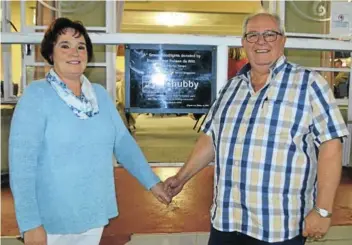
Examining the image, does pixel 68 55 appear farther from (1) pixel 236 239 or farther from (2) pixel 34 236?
(1) pixel 236 239

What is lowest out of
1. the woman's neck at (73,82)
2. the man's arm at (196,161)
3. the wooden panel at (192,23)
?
the man's arm at (196,161)

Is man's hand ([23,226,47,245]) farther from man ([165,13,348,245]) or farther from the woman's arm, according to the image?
man ([165,13,348,245])

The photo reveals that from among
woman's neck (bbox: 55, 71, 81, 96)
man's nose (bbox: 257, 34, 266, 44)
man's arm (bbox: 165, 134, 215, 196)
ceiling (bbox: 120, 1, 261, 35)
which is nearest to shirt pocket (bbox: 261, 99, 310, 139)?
man's nose (bbox: 257, 34, 266, 44)

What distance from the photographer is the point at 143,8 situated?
10.6 meters

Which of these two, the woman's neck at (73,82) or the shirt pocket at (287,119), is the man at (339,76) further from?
the woman's neck at (73,82)

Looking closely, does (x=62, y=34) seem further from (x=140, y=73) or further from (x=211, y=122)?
(x=140, y=73)

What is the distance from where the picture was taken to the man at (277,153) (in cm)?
162

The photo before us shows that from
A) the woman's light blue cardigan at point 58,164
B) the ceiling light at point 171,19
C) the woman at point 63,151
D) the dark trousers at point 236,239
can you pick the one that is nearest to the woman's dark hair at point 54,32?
the woman at point 63,151

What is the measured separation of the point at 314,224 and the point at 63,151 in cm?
98

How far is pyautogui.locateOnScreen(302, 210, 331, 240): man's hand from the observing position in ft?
5.30

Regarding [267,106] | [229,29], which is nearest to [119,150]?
[267,106]

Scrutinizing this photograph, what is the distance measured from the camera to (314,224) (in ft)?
5.30

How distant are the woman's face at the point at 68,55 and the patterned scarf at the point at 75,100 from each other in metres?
0.04

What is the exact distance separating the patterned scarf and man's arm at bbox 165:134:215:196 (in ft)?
1.69
